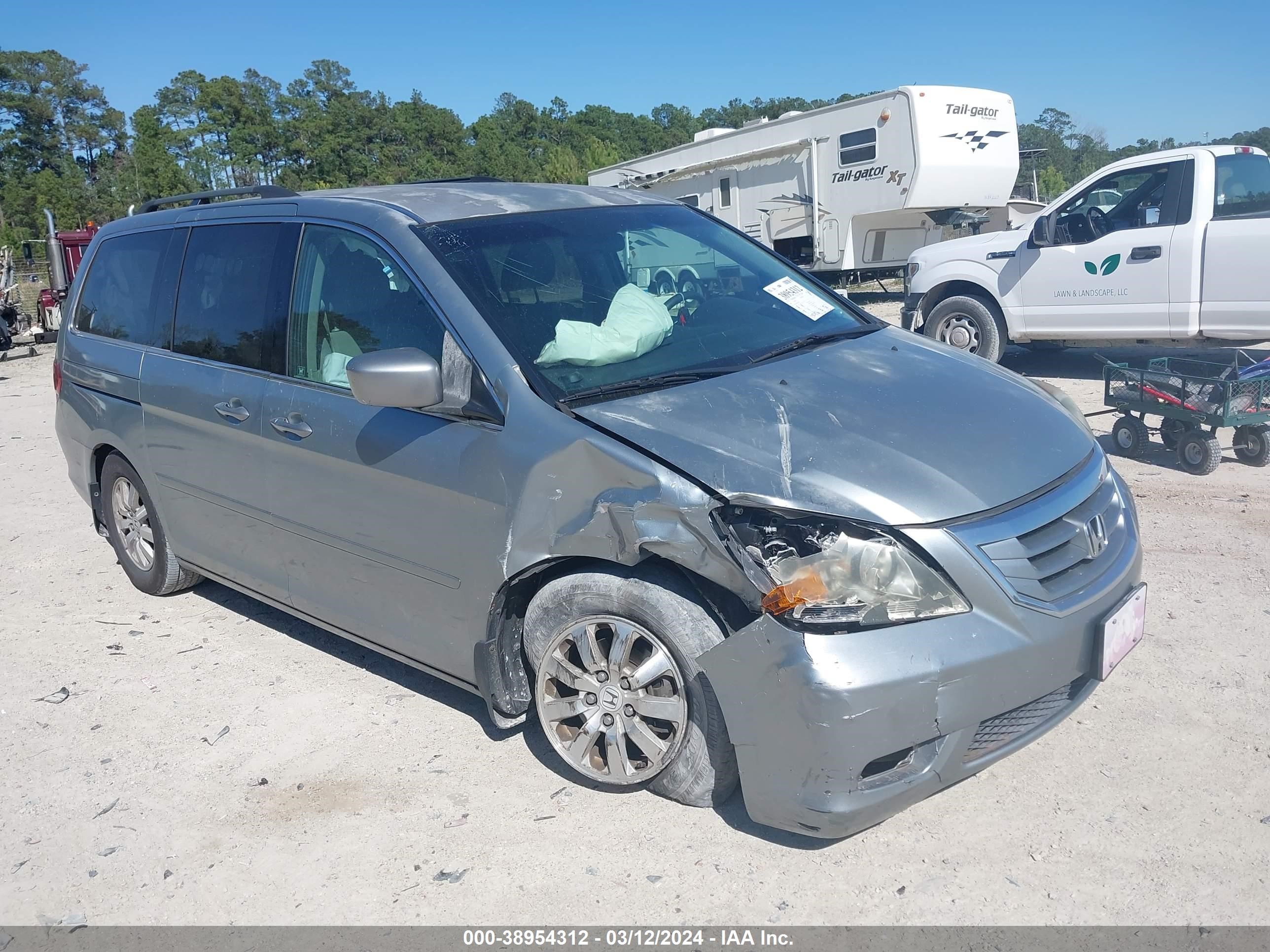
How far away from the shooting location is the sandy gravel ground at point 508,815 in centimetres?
273

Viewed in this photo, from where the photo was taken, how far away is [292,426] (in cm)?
379

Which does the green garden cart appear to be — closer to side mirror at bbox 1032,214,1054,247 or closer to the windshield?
side mirror at bbox 1032,214,1054,247

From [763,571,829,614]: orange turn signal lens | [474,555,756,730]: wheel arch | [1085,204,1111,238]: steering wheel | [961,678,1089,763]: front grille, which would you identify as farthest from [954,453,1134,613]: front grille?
[1085,204,1111,238]: steering wheel

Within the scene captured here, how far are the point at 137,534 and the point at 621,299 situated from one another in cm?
314

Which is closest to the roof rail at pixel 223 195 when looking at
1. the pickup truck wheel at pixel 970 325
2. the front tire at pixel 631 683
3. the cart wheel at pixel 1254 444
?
the front tire at pixel 631 683

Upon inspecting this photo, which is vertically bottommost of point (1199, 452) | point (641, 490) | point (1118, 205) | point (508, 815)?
point (508, 815)

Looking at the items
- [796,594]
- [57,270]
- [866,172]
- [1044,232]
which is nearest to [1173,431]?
[1044,232]

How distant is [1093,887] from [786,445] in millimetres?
1430

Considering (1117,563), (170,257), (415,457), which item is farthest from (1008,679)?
(170,257)

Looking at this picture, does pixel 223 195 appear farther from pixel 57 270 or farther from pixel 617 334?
pixel 57 270

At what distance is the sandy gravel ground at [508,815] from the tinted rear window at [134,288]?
157cm

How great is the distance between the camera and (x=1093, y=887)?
105 inches

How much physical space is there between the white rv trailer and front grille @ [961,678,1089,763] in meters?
14.5
